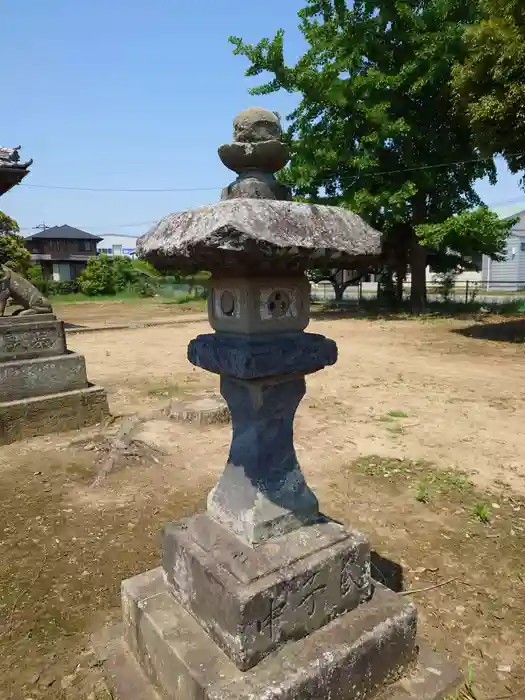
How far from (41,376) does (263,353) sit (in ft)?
16.8

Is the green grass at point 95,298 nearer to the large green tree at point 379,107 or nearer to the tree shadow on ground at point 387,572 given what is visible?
the large green tree at point 379,107

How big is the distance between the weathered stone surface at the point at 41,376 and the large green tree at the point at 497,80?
10.6 metres

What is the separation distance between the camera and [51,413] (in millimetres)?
6172

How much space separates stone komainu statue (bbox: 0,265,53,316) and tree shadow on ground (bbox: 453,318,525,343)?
1150 cm

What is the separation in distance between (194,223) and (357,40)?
18748 mm

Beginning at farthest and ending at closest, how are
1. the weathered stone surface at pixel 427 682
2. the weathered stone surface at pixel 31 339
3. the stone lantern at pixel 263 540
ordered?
the weathered stone surface at pixel 31 339 → the weathered stone surface at pixel 427 682 → the stone lantern at pixel 263 540

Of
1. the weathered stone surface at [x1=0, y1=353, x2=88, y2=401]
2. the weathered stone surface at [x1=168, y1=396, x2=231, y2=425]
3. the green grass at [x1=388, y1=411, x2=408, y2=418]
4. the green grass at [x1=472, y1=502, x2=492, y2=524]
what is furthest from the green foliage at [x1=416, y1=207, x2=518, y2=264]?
the green grass at [x1=472, y1=502, x2=492, y2=524]

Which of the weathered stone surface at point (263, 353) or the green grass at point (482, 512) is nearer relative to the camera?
the weathered stone surface at point (263, 353)

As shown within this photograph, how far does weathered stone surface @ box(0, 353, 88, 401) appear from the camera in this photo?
6.05 metres

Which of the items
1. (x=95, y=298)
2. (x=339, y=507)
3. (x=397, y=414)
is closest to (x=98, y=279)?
(x=95, y=298)

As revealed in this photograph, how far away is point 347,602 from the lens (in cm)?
237

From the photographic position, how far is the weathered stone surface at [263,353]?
2.04 meters

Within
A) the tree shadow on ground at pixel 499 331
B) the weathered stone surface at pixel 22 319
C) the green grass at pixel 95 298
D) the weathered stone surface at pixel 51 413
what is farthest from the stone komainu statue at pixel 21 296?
the green grass at pixel 95 298

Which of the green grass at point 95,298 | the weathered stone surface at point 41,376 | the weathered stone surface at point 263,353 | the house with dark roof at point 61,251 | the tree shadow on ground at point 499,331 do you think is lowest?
the tree shadow on ground at point 499,331
